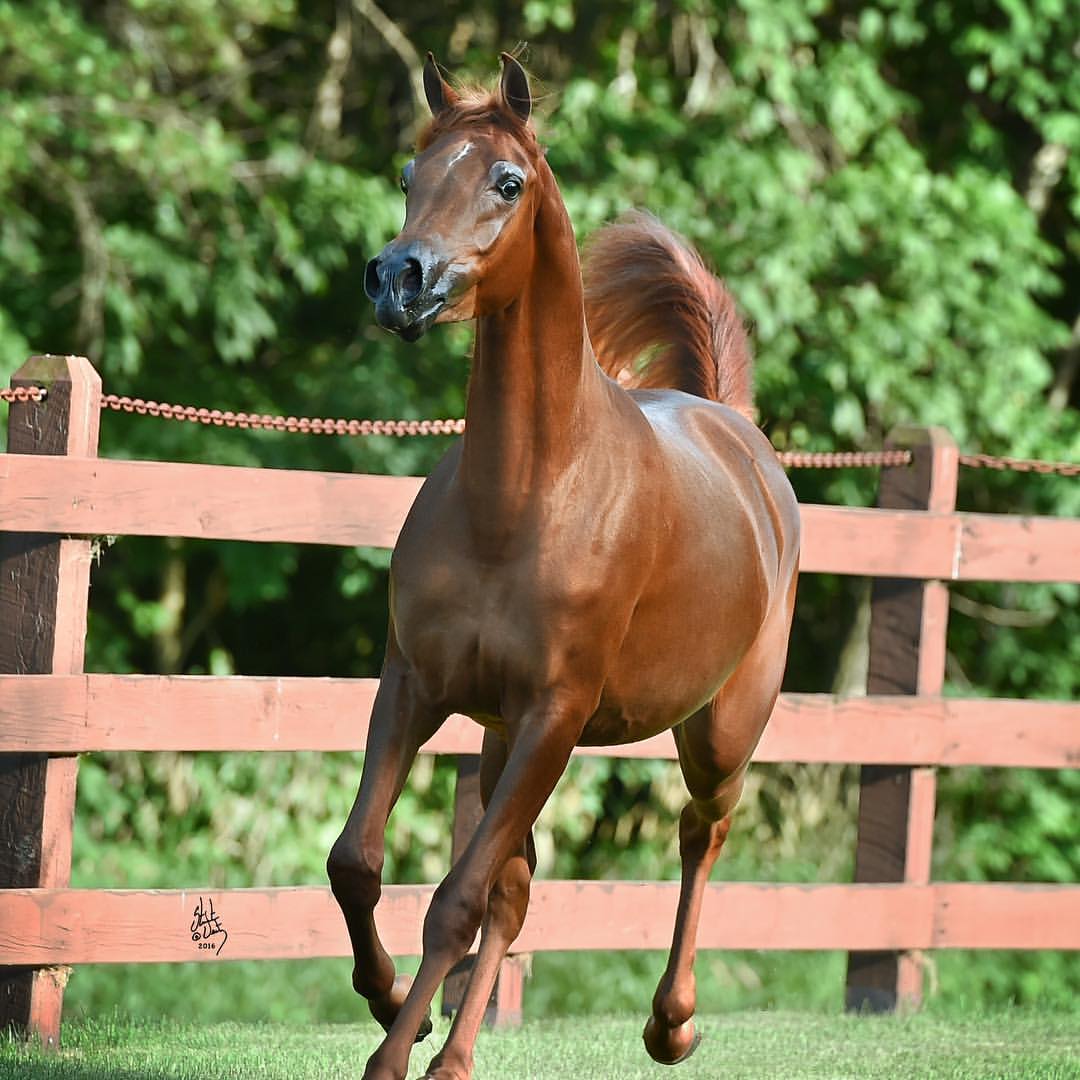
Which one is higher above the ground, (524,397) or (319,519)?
(524,397)

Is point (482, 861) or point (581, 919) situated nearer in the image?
point (482, 861)

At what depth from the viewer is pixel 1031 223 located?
9.63m

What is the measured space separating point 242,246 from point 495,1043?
211 inches

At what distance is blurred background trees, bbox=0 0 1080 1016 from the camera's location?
9078 millimetres

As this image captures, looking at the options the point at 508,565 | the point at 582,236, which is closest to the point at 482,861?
the point at 508,565

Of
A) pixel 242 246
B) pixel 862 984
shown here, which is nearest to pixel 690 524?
pixel 862 984

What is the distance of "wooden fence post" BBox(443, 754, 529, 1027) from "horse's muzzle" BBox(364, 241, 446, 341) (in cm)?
245

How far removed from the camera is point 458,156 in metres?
3.34

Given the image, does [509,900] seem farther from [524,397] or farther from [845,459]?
[845,459]

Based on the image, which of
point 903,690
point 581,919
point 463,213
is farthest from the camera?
point 903,690

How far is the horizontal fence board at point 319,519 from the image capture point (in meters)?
4.73

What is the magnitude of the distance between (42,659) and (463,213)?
6.82 feet

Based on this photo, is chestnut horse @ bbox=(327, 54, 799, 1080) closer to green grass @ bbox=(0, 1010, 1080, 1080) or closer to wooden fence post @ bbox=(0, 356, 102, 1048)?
green grass @ bbox=(0, 1010, 1080, 1080)

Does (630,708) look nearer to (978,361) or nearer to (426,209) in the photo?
(426,209)
